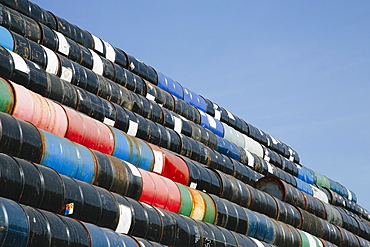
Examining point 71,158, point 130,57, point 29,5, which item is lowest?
point 71,158

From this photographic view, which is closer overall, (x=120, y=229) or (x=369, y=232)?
(x=120, y=229)

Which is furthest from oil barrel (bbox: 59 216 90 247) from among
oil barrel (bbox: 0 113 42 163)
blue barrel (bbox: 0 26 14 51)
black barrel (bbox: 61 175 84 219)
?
blue barrel (bbox: 0 26 14 51)

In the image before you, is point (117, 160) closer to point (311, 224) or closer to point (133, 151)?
point (133, 151)

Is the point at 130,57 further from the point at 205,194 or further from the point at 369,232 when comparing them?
the point at 369,232

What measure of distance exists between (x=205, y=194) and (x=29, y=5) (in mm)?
12571

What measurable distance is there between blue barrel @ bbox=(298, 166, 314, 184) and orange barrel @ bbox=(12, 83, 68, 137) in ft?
97.5

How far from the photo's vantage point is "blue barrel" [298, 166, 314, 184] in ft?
156

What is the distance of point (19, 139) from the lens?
57.6 feet

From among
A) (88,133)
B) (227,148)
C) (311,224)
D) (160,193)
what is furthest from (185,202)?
(227,148)

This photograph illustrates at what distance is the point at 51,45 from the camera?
27.1 m

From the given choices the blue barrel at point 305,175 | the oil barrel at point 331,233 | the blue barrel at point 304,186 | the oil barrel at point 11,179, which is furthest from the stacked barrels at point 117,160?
the blue barrel at point 305,175

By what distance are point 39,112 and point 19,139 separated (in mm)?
3195

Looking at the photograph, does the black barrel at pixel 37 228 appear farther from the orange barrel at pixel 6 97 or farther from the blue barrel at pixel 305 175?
the blue barrel at pixel 305 175

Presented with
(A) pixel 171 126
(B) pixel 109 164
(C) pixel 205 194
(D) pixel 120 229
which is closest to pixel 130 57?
(A) pixel 171 126
